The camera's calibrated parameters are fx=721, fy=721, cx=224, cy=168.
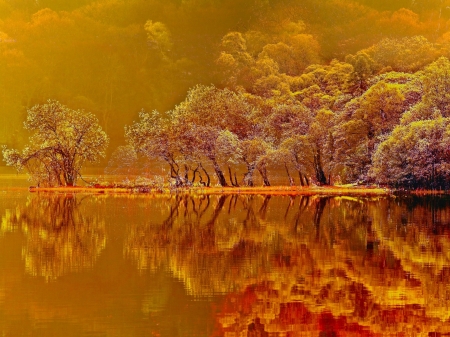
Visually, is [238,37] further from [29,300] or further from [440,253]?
[29,300]

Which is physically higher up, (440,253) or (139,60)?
(139,60)

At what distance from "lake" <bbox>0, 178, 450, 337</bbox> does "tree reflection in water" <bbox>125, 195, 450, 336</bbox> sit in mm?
41

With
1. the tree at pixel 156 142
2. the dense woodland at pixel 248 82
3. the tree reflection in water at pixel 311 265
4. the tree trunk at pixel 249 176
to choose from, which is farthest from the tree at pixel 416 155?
the tree at pixel 156 142

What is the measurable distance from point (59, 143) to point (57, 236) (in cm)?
2936

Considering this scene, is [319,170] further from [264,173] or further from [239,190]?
[239,190]

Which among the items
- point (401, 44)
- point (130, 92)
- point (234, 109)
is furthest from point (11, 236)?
point (130, 92)

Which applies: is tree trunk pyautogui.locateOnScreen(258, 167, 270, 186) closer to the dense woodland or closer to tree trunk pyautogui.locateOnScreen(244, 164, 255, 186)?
the dense woodland

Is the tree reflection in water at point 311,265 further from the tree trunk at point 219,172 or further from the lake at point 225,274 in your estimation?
the tree trunk at point 219,172

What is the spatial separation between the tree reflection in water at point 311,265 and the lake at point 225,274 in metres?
0.04

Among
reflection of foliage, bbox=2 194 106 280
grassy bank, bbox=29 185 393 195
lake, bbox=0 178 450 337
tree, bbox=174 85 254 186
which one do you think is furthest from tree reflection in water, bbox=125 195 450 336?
tree, bbox=174 85 254 186

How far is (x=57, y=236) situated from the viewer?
28891mm

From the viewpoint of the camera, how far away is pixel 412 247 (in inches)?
1006

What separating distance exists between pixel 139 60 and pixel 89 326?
105 m

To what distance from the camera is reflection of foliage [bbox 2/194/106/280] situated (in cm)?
2217
